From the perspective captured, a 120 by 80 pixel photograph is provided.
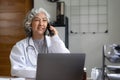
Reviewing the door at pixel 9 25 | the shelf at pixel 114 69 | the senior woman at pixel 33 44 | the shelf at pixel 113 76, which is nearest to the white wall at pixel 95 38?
the door at pixel 9 25

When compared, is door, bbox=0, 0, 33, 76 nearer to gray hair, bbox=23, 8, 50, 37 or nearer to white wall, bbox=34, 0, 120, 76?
white wall, bbox=34, 0, 120, 76

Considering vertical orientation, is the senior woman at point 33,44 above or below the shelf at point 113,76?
above

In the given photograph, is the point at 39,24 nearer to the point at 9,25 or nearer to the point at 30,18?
the point at 30,18

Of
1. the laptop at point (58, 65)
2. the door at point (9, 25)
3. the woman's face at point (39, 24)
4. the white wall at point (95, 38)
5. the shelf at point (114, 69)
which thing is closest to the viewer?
the laptop at point (58, 65)

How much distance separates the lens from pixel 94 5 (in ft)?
13.0

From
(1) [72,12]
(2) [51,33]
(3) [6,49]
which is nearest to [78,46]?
(1) [72,12]

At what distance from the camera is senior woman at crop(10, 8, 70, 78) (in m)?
1.97

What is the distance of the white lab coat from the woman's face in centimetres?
9

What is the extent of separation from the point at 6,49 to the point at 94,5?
5.54 feet

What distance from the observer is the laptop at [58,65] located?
143 centimetres

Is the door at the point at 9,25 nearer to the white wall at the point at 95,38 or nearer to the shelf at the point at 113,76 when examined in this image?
the white wall at the point at 95,38

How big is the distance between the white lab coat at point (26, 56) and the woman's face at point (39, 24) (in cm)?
9

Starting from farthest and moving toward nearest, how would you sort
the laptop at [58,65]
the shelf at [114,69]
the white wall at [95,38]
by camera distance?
the white wall at [95,38] < the shelf at [114,69] < the laptop at [58,65]

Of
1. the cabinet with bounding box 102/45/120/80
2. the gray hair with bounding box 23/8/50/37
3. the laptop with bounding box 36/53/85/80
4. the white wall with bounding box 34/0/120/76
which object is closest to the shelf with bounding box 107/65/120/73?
the cabinet with bounding box 102/45/120/80
